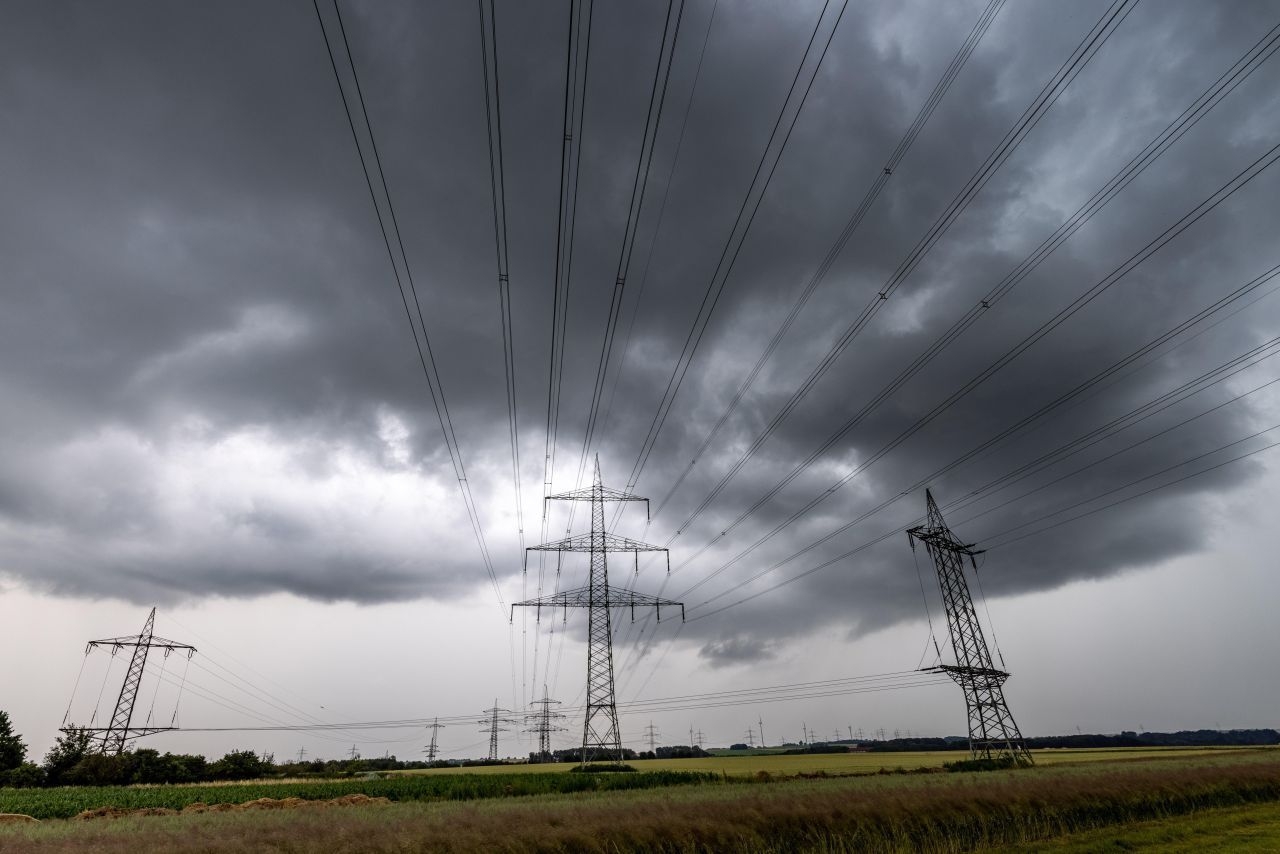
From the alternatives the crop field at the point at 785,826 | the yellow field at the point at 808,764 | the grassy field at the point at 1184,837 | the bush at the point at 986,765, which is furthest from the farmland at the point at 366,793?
the grassy field at the point at 1184,837

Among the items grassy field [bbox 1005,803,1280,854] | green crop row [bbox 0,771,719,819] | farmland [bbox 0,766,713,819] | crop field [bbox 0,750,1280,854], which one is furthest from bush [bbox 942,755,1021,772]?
grassy field [bbox 1005,803,1280,854]

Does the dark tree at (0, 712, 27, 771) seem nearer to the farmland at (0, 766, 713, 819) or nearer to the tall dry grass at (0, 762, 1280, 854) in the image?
the farmland at (0, 766, 713, 819)

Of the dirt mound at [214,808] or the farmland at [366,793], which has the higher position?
the dirt mound at [214,808]

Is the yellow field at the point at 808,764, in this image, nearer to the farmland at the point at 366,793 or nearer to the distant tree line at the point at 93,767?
the farmland at the point at 366,793

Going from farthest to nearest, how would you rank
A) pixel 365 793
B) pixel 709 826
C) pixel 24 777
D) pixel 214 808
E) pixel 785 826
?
1. pixel 24 777
2. pixel 365 793
3. pixel 214 808
4. pixel 785 826
5. pixel 709 826

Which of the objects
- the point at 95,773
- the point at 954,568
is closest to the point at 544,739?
the point at 95,773

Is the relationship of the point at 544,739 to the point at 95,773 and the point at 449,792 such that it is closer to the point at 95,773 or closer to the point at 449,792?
the point at 95,773

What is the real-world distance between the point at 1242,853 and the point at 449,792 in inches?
1708

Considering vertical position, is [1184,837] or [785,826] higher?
[785,826]

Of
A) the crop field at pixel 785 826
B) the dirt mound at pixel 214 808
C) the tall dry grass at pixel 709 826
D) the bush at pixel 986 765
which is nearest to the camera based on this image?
the tall dry grass at pixel 709 826

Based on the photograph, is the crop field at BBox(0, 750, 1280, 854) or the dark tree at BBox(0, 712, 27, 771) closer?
the crop field at BBox(0, 750, 1280, 854)

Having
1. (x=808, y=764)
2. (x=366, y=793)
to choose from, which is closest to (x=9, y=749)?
(x=366, y=793)

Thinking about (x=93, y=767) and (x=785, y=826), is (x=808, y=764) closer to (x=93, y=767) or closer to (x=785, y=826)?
(x=785, y=826)

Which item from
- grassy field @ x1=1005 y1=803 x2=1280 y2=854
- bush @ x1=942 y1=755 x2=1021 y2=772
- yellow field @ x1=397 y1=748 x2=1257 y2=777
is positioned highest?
grassy field @ x1=1005 y1=803 x2=1280 y2=854
